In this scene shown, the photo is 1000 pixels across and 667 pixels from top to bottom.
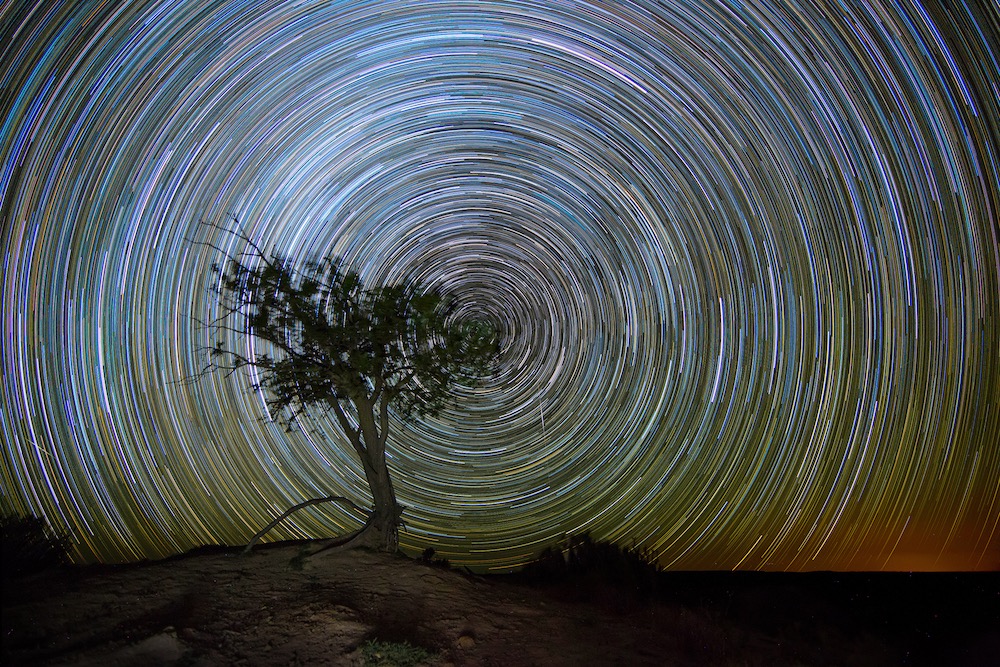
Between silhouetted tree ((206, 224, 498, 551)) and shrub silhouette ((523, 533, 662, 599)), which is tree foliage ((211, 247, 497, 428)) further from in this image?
shrub silhouette ((523, 533, 662, 599))

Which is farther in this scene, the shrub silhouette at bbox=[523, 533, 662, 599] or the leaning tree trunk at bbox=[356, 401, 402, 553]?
the shrub silhouette at bbox=[523, 533, 662, 599]

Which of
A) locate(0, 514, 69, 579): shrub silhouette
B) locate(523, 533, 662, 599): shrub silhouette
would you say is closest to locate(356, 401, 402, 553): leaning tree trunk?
locate(523, 533, 662, 599): shrub silhouette

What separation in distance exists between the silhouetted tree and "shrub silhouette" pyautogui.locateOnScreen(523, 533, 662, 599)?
3.85m

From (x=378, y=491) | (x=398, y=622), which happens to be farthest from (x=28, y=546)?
(x=398, y=622)

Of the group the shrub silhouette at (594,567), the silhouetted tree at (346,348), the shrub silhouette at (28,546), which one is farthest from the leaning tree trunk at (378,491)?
the shrub silhouette at (28,546)

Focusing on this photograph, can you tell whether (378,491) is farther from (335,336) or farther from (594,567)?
(594,567)

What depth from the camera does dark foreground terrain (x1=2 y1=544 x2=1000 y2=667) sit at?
261 inches

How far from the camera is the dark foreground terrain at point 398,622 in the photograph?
6.64m

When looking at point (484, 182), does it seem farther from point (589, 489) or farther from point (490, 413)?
point (589, 489)

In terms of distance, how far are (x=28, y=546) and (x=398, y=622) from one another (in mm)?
7672

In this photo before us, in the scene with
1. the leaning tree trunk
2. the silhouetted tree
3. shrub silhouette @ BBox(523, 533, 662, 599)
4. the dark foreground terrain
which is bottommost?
the dark foreground terrain

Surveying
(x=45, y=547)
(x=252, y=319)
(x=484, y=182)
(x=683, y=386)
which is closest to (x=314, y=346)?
(x=252, y=319)

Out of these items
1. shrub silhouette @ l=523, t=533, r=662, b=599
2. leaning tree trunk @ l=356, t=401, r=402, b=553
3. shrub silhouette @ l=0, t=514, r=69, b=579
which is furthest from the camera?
shrub silhouette @ l=523, t=533, r=662, b=599

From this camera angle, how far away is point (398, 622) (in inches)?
297
